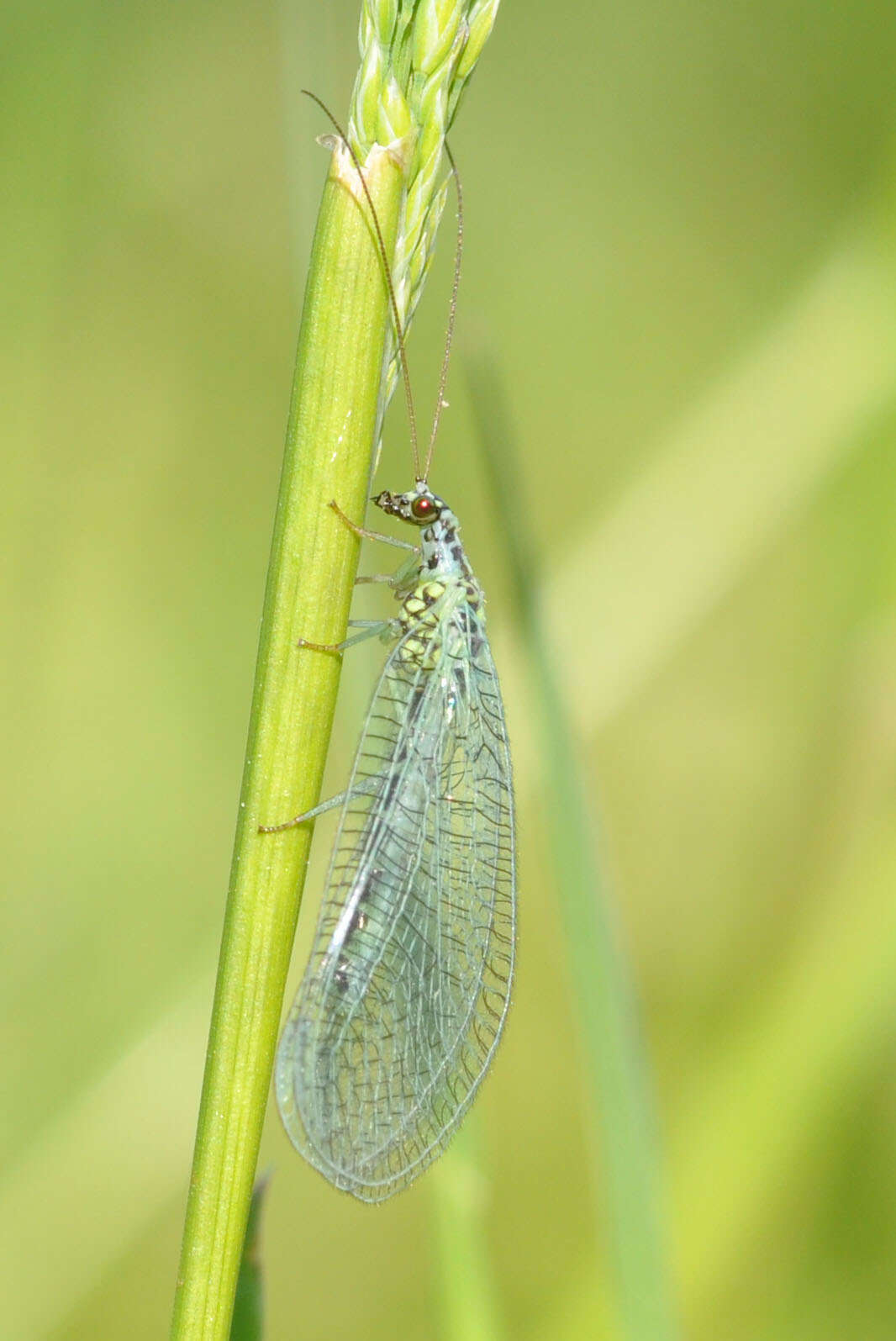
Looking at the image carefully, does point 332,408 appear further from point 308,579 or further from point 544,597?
point 544,597

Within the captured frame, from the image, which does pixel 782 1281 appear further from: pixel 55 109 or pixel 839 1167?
pixel 55 109

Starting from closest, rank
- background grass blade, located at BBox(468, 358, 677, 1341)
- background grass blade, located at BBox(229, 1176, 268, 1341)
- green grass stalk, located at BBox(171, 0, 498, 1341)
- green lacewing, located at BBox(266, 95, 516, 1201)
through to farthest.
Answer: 1. background grass blade, located at BBox(229, 1176, 268, 1341)
2. green grass stalk, located at BBox(171, 0, 498, 1341)
3. background grass blade, located at BBox(468, 358, 677, 1341)
4. green lacewing, located at BBox(266, 95, 516, 1201)

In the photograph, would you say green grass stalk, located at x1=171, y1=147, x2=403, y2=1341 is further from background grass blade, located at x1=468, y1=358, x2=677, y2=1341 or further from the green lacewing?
the green lacewing

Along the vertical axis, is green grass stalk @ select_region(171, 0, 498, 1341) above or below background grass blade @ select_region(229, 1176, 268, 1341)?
above

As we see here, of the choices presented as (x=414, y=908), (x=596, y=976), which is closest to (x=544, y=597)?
(x=414, y=908)

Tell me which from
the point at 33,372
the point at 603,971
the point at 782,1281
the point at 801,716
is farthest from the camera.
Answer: the point at 801,716

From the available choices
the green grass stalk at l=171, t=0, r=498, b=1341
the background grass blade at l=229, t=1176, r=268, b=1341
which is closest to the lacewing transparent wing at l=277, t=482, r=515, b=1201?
the background grass blade at l=229, t=1176, r=268, b=1341

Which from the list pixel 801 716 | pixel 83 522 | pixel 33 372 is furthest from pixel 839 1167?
pixel 33 372
